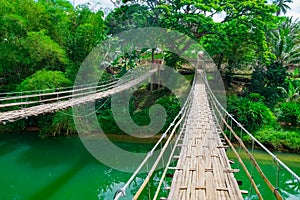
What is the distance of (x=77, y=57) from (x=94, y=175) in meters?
4.36

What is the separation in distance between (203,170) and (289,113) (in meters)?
6.59

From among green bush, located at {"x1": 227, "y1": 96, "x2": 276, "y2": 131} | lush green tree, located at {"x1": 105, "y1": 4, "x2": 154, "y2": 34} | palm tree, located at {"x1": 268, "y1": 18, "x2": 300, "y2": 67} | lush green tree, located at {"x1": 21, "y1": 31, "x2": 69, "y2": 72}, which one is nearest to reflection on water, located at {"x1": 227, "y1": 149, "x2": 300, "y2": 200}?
green bush, located at {"x1": 227, "y1": 96, "x2": 276, "y2": 131}

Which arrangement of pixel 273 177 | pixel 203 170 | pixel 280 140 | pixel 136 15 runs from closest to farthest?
pixel 203 170 < pixel 273 177 < pixel 280 140 < pixel 136 15

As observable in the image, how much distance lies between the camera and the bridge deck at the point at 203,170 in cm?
209

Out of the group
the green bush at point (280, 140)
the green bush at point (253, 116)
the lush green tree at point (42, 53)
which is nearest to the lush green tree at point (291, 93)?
the green bush at point (253, 116)

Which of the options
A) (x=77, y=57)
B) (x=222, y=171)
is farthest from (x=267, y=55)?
(x=222, y=171)

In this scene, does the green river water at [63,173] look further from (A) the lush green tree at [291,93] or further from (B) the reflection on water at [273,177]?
(A) the lush green tree at [291,93]

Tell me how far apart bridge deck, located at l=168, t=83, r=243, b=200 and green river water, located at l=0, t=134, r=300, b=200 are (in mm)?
2284

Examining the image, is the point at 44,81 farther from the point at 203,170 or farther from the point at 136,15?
the point at 203,170

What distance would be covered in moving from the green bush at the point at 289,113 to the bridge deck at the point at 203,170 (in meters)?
5.11

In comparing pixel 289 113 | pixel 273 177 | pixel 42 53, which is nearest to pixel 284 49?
pixel 289 113

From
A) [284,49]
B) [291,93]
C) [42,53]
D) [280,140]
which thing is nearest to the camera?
[280,140]

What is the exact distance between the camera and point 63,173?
243 inches

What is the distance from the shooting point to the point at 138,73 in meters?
10.6
